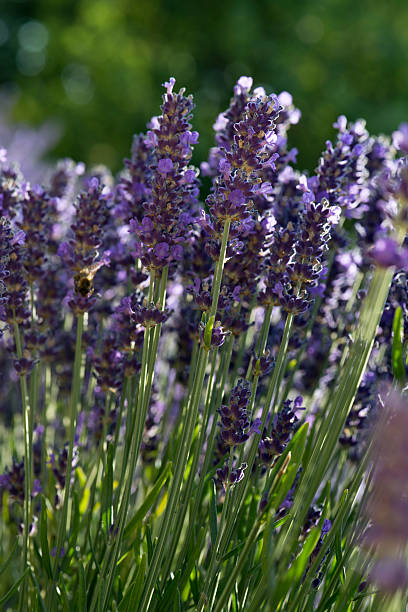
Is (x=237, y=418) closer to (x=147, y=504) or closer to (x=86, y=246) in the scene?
(x=147, y=504)

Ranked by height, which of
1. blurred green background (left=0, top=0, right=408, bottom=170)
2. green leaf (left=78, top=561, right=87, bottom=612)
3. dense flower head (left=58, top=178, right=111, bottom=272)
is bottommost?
green leaf (left=78, top=561, right=87, bottom=612)

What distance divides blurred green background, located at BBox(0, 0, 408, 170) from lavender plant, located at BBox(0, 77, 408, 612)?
7418 millimetres

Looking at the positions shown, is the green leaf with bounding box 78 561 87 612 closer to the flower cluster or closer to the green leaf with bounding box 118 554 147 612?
the green leaf with bounding box 118 554 147 612

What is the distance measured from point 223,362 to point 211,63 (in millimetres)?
10143

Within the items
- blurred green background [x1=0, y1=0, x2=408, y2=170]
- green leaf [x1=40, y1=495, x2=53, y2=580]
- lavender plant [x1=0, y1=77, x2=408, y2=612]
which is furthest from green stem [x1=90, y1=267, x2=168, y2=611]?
blurred green background [x1=0, y1=0, x2=408, y2=170]

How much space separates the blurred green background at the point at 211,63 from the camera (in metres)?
9.00

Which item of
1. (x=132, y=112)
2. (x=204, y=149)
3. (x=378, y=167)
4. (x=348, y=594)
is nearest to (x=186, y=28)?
(x=132, y=112)

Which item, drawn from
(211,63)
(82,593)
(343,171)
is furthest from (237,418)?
(211,63)

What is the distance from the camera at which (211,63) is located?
10.6 metres

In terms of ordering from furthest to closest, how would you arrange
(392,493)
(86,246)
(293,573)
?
1. (86,246)
2. (293,573)
3. (392,493)

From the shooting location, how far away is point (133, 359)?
130 cm

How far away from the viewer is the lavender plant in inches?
37.1

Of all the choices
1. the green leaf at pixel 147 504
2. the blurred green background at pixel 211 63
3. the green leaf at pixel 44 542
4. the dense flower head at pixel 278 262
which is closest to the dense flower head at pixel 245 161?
the dense flower head at pixel 278 262

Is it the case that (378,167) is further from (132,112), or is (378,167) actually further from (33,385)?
(132,112)
